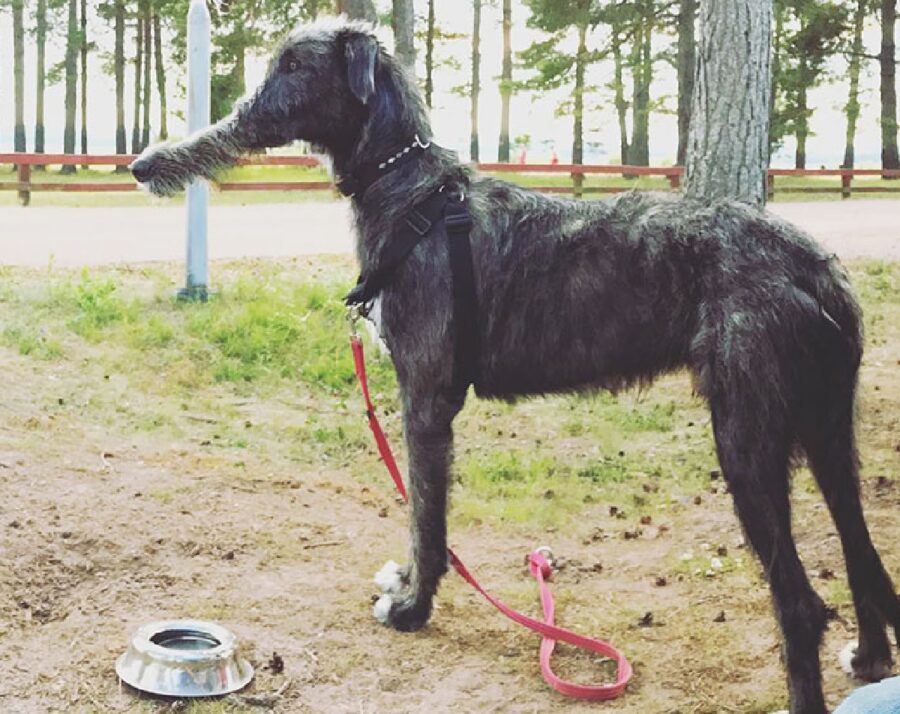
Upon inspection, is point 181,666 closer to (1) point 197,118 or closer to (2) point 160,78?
(1) point 197,118

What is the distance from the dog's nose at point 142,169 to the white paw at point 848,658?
3255 mm

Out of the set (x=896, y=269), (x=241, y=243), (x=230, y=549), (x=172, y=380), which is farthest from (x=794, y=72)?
(x=230, y=549)

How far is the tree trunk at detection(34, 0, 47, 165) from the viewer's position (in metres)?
39.1

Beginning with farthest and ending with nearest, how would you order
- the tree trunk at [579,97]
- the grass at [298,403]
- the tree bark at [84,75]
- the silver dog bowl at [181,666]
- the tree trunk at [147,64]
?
the tree bark at [84,75] < the tree trunk at [147,64] < the tree trunk at [579,97] < the grass at [298,403] < the silver dog bowl at [181,666]

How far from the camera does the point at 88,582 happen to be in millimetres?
4668

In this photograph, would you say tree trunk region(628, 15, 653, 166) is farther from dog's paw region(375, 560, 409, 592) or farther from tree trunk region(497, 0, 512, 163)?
dog's paw region(375, 560, 409, 592)

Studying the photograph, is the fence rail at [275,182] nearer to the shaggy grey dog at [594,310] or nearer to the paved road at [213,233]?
the paved road at [213,233]

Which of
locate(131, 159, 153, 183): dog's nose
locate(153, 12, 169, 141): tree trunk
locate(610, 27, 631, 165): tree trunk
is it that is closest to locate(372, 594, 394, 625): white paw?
locate(131, 159, 153, 183): dog's nose

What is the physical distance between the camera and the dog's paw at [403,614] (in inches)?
177

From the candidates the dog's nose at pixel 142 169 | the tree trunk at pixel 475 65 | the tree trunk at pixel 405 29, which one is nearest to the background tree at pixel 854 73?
the tree trunk at pixel 475 65

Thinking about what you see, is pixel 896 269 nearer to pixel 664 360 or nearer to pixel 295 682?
pixel 664 360

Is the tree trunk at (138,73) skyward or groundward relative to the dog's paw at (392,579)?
skyward

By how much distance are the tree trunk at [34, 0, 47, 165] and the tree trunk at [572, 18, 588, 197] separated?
64.2 feet

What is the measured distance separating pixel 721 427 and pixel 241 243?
35.8 ft
